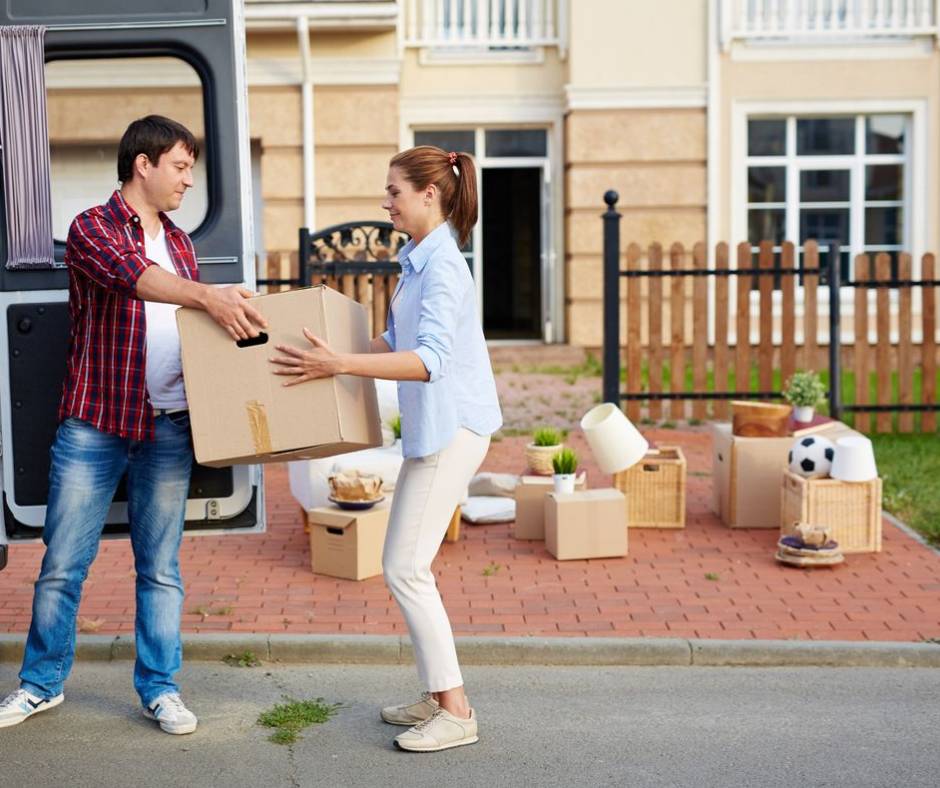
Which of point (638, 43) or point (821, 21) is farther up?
point (821, 21)

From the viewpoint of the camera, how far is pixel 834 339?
37.9 feet

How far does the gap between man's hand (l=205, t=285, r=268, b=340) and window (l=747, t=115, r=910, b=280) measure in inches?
540

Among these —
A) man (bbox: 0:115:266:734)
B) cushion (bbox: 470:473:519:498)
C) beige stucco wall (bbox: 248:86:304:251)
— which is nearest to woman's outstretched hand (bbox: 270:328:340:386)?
man (bbox: 0:115:266:734)

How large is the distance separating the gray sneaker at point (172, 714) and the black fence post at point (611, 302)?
6391 millimetres

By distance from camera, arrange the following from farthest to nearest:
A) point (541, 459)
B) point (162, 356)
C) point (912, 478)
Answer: point (912, 478) → point (541, 459) → point (162, 356)

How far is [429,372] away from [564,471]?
137 inches

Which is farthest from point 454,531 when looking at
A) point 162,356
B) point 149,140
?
point 149,140

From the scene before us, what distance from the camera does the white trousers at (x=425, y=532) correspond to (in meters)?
4.48

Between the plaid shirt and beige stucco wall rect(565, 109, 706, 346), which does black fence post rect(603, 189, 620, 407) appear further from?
the plaid shirt

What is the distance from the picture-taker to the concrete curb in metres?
5.79

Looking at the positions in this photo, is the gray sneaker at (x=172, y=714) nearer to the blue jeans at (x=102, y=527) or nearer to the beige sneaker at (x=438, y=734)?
the blue jeans at (x=102, y=527)

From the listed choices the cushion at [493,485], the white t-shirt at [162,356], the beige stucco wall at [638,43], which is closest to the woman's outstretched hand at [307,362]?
the white t-shirt at [162,356]

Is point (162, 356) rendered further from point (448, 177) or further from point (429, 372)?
point (448, 177)

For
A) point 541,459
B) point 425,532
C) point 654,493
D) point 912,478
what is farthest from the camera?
point 912,478
